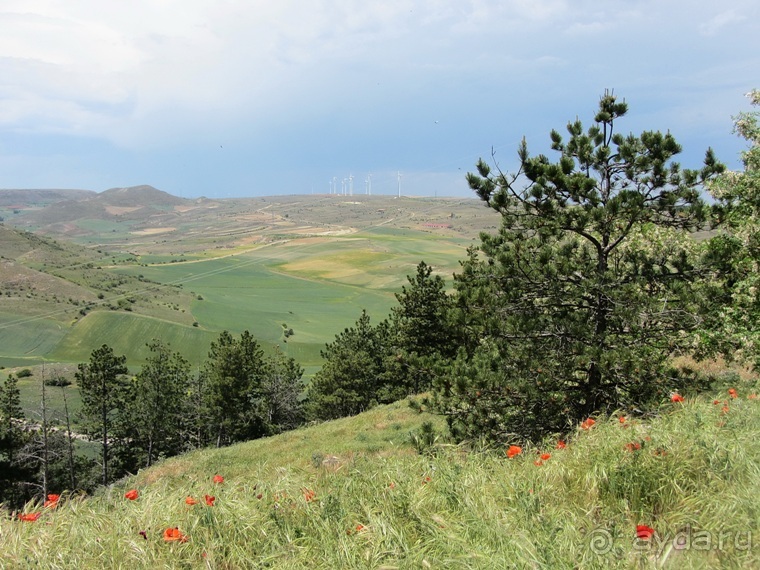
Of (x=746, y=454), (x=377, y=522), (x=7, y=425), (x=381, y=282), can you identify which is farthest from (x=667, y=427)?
(x=381, y=282)

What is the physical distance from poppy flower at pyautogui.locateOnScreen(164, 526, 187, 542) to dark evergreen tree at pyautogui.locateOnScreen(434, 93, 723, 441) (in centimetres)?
638

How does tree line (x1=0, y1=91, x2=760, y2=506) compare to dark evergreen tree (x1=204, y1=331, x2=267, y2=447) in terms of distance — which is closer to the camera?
tree line (x1=0, y1=91, x2=760, y2=506)

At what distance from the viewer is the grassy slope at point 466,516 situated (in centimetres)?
365

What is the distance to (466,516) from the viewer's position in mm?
4320

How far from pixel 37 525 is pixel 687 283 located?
10.6m

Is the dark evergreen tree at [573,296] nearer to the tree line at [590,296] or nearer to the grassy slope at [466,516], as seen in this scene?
the tree line at [590,296]

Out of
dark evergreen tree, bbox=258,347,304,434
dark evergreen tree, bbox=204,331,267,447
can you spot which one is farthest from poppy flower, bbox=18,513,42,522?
dark evergreen tree, bbox=258,347,304,434

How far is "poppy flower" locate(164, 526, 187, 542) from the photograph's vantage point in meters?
3.93

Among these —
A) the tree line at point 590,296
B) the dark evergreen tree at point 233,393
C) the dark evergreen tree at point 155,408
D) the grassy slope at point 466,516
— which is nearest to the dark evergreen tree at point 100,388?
the dark evergreen tree at point 155,408

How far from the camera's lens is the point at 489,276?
10.2m

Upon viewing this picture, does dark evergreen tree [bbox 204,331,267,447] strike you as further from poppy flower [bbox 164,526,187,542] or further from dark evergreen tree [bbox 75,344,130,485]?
poppy flower [bbox 164,526,187,542]

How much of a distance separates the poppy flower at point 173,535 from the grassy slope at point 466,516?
0.12 m

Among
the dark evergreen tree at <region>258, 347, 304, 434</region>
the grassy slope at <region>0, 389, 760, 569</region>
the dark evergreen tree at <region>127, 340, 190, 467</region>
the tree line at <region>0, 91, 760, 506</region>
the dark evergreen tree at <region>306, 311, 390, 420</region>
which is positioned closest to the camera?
the grassy slope at <region>0, 389, 760, 569</region>

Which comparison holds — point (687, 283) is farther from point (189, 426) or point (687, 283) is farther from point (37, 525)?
point (189, 426)
